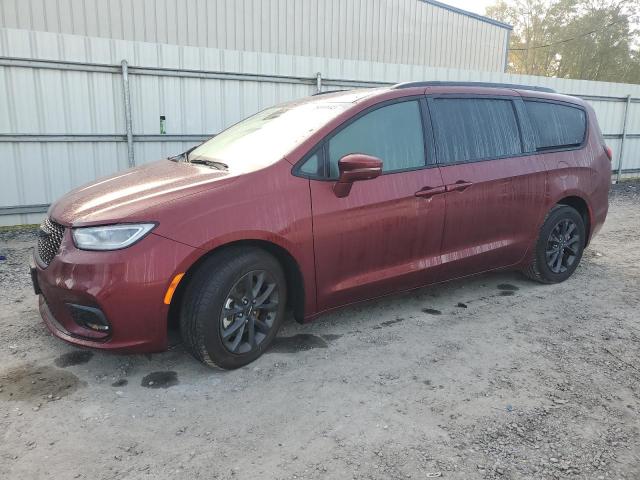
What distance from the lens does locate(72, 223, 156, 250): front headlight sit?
2711 millimetres

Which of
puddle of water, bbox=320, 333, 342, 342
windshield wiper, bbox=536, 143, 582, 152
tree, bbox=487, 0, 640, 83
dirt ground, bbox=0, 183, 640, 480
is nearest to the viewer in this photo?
dirt ground, bbox=0, 183, 640, 480

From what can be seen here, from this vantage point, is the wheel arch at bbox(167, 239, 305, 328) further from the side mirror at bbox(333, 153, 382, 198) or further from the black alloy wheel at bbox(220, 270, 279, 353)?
the side mirror at bbox(333, 153, 382, 198)

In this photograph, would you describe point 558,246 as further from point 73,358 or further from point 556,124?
point 73,358

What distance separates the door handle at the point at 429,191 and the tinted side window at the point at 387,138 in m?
0.18

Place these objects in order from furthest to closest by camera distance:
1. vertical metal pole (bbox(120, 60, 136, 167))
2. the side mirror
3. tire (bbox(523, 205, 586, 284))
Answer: vertical metal pole (bbox(120, 60, 136, 167))
tire (bbox(523, 205, 586, 284))
the side mirror

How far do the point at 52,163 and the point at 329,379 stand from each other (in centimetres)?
Result: 524

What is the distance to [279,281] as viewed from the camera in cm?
318

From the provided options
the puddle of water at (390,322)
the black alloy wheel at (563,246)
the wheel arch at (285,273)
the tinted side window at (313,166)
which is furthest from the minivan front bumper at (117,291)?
the black alloy wheel at (563,246)

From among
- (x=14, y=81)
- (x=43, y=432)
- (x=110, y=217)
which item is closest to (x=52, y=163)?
(x=14, y=81)

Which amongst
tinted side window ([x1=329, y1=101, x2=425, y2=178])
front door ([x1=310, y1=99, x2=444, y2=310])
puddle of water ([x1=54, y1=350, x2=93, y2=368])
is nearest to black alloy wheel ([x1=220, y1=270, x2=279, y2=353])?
front door ([x1=310, y1=99, x2=444, y2=310])

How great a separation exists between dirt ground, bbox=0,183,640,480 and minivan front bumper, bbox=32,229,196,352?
0.28 meters

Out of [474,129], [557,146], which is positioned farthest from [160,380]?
[557,146]

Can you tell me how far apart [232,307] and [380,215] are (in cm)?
115

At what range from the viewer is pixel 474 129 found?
13.1ft
